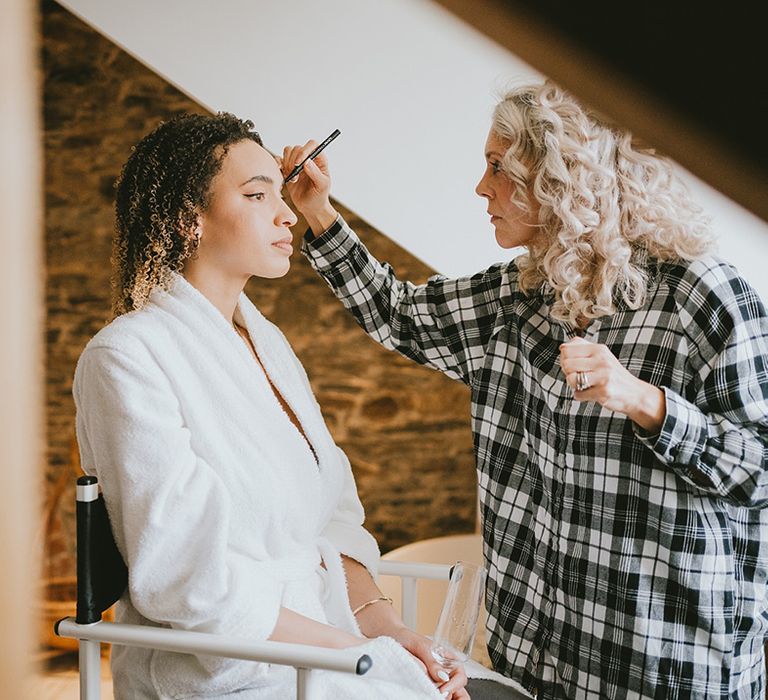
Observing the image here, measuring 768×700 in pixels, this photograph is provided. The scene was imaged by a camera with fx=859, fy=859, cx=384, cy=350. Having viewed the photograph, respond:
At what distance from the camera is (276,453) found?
143 cm

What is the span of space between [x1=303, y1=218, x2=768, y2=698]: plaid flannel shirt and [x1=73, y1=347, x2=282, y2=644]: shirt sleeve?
1.52 ft

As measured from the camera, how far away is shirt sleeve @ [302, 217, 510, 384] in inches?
63.1

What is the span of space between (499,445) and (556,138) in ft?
1.76

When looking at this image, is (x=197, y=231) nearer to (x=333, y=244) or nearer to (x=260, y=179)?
(x=260, y=179)

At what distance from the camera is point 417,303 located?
165 cm

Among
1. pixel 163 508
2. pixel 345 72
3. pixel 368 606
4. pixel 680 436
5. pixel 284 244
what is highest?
pixel 345 72

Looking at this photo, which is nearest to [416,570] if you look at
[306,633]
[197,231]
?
[306,633]

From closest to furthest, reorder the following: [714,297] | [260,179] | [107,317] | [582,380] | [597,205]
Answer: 1. [582,380]
2. [714,297]
3. [597,205]
4. [260,179]
5. [107,317]

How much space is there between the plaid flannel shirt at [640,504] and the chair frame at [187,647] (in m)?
0.37

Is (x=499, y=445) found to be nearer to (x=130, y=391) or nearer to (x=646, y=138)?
(x=130, y=391)

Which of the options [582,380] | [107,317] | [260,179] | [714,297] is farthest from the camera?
[107,317]

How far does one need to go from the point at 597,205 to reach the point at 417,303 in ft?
1.42

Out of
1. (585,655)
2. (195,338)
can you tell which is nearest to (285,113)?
(195,338)

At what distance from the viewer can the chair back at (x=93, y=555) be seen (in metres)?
1.25
